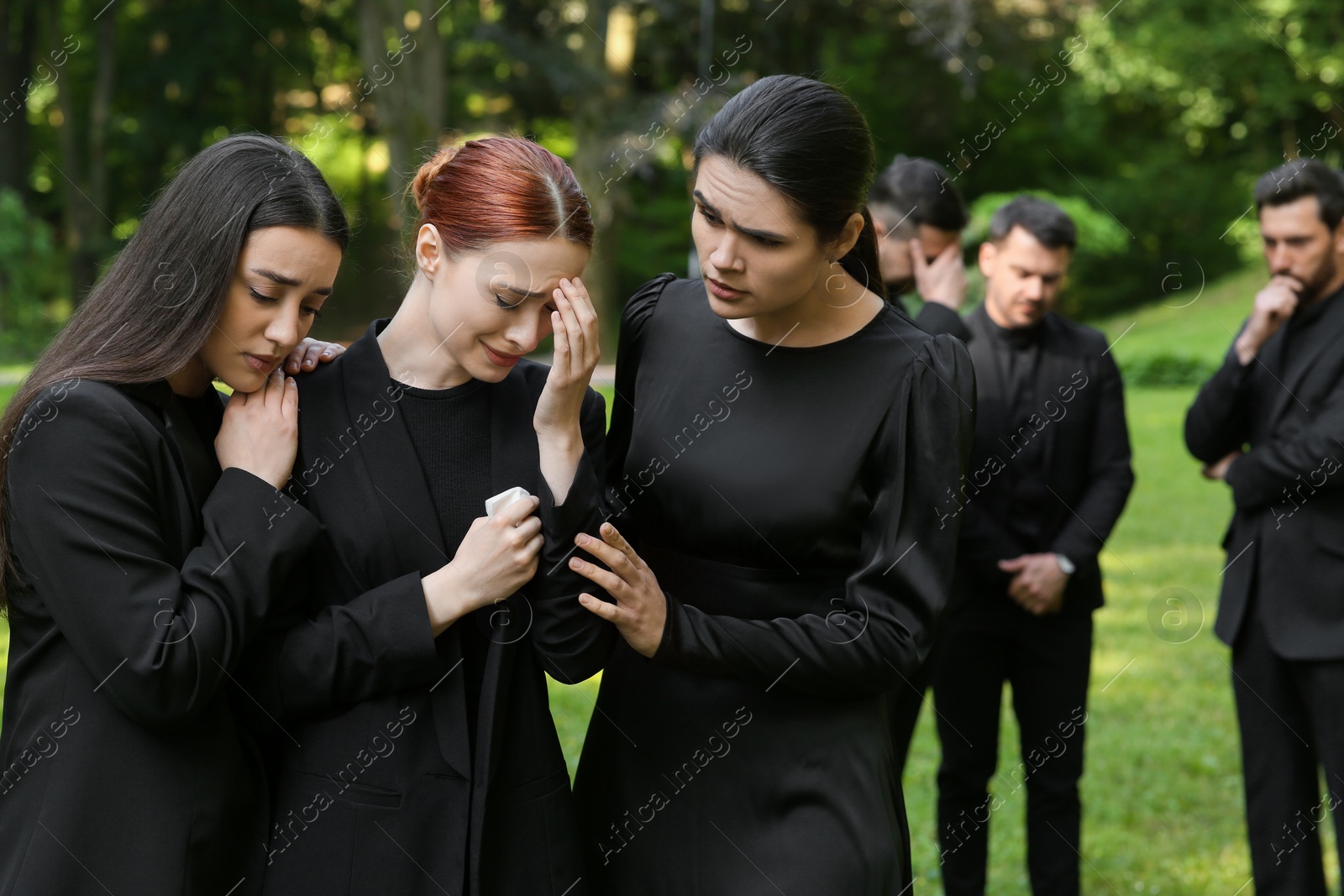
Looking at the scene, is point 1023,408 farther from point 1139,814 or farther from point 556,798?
point 556,798

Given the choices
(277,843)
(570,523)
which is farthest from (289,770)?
(570,523)

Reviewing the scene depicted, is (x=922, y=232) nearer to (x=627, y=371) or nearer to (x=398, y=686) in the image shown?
(x=627, y=371)

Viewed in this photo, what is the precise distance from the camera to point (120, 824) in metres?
2.09

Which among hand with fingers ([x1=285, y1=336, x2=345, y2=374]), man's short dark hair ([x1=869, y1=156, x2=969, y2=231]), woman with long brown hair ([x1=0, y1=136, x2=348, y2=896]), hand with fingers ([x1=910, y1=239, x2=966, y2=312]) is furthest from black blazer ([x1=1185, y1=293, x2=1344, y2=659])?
woman with long brown hair ([x1=0, y1=136, x2=348, y2=896])

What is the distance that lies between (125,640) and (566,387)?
829mm

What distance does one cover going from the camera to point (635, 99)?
65.9ft

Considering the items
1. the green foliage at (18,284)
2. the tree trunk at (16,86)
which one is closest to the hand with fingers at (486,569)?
the green foliage at (18,284)

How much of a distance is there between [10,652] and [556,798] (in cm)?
103

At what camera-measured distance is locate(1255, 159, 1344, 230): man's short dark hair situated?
13.7 ft

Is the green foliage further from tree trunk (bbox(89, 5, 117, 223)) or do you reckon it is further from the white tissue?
the white tissue

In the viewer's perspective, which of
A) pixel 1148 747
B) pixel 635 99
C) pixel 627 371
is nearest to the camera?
pixel 627 371

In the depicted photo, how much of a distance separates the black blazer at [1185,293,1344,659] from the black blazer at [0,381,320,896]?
3221mm

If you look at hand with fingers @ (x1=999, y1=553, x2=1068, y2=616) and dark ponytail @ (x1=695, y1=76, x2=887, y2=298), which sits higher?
dark ponytail @ (x1=695, y1=76, x2=887, y2=298)

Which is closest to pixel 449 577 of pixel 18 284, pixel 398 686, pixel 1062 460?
pixel 398 686
